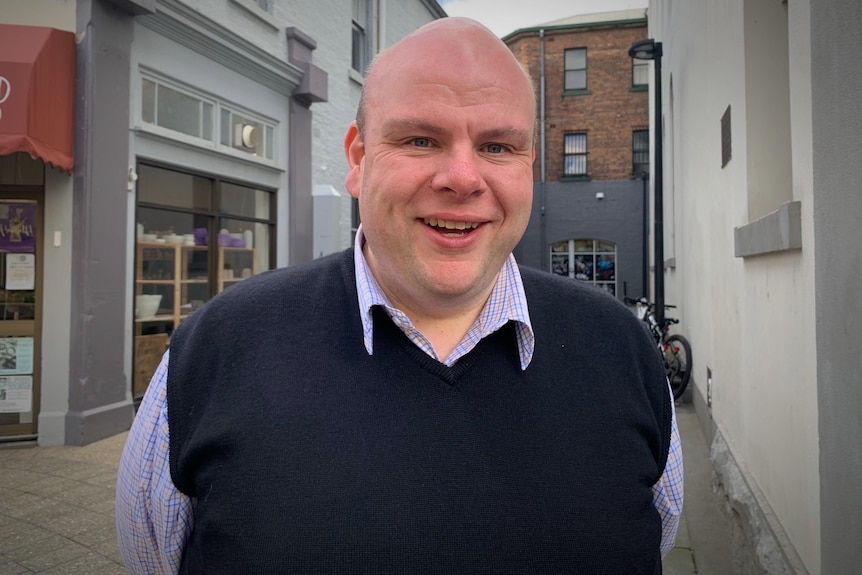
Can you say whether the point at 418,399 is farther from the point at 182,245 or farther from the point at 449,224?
the point at 182,245

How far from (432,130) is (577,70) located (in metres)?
25.9

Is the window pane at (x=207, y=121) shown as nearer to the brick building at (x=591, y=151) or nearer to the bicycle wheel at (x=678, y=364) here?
the bicycle wheel at (x=678, y=364)

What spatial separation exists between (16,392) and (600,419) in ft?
22.7

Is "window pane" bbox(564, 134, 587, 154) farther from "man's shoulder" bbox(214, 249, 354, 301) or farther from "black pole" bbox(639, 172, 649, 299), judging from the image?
"man's shoulder" bbox(214, 249, 354, 301)

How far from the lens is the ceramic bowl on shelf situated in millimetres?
7492

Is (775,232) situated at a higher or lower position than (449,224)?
higher

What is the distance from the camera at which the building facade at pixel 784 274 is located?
2.25 meters

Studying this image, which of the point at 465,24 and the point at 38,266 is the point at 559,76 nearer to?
the point at 38,266

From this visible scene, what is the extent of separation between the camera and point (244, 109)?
9312 millimetres

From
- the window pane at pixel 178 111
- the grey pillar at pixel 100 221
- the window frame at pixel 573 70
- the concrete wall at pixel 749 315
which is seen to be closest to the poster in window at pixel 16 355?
the grey pillar at pixel 100 221

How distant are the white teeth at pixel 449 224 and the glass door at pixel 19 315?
6389mm

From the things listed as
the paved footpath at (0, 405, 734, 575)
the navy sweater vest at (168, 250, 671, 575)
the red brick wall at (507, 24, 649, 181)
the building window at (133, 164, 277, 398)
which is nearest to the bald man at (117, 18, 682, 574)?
the navy sweater vest at (168, 250, 671, 575)

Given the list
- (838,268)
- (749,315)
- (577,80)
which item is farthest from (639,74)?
(838,268)

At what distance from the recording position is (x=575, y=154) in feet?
83.0
